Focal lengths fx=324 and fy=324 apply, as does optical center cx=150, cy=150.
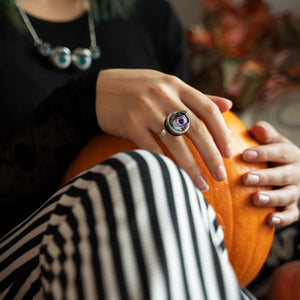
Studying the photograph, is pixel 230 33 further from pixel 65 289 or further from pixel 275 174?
pixel 65 289

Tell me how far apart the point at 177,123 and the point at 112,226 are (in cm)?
19

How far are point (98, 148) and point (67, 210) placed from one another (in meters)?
0.22

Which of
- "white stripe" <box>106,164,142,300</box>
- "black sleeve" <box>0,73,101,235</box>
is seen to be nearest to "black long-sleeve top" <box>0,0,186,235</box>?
"black sleeve" <box>0,73,101,235</box>

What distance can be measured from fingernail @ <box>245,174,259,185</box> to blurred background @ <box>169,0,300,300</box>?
80 cm

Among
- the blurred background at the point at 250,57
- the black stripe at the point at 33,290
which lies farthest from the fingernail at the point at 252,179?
the blurred background at the point at 250,57

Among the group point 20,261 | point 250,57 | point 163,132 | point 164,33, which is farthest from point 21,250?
point 250,57

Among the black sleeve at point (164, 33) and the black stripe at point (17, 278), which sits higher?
the black sleeve at point (164, 33)

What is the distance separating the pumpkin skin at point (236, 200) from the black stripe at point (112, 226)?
0.17 metres

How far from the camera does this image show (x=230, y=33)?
132 cm

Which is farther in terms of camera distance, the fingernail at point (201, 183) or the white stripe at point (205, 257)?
the fingernail at point (201, 183)

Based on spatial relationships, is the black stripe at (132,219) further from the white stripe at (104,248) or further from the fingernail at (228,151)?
the fingernail at (228,151)

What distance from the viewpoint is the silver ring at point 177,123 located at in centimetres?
44

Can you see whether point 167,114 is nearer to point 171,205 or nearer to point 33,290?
point 171,205

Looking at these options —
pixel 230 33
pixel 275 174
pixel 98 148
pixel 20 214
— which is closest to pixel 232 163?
pixel 275 174
